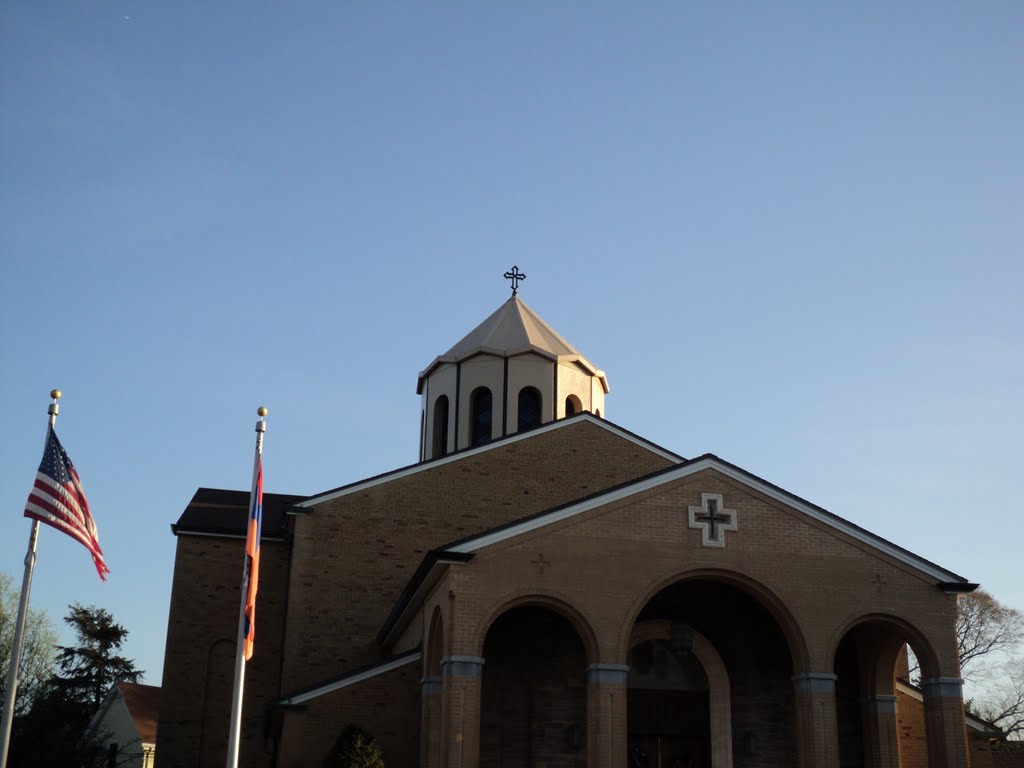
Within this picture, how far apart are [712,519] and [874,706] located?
17.2ft

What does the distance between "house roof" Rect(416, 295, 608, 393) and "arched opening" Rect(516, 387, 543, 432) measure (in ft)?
3.58

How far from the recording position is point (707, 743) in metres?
21.9

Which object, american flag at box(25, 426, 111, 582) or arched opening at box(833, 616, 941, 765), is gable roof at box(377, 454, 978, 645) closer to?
arched opening at box(833, 616, 941, 765)

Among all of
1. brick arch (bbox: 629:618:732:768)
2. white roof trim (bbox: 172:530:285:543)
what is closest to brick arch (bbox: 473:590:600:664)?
brick arch (bbox: 629:618:732:768)

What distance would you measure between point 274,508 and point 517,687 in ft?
41.6

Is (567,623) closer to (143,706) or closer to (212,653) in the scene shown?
(212,653)

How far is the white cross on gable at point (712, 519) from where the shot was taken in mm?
19484

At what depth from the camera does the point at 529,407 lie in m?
31.8

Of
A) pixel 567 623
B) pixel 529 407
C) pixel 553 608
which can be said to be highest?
pixel 529 407

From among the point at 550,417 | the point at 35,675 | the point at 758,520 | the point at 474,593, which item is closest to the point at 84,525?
the point at 474,593

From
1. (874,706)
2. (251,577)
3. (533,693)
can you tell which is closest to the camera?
(251,577)

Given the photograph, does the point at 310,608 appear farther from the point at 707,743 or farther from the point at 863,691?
the point at 863,691

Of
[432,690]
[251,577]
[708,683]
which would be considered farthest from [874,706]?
[251,577]

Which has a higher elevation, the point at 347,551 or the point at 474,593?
the point at 347,551
